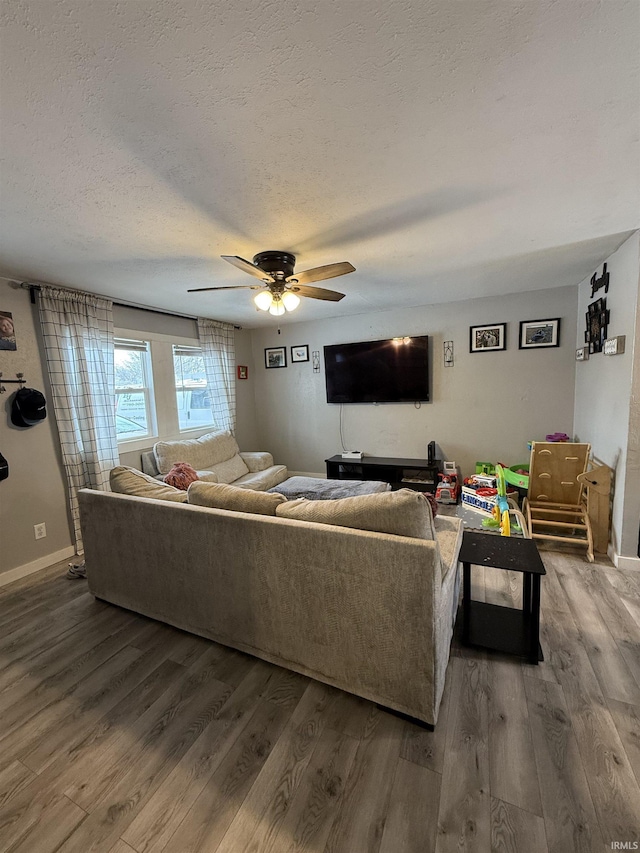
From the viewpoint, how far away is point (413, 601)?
1.35 metres

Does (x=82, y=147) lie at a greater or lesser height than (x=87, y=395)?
greater

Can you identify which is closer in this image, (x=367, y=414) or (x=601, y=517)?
(x=601, y=517)

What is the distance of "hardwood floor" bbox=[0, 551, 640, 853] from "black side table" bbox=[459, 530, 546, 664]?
8cm

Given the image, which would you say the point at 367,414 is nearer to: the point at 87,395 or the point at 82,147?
the point at 87,395

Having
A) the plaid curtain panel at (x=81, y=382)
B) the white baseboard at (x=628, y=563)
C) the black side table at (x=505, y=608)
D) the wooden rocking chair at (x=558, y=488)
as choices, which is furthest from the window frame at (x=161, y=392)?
the white baseboard at (x=628, y=563)

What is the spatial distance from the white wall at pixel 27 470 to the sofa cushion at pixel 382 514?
7.97 ft

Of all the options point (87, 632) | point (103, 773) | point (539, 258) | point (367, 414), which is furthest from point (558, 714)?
point (367, 414)

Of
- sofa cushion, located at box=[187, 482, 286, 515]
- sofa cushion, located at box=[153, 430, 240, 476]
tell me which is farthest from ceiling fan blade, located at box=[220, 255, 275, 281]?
sofa cushion, located at box=[153, 430, 240, 476]

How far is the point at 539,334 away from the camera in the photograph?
375 centimetres

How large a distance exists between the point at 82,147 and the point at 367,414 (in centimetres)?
384

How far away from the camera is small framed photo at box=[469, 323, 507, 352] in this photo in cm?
391

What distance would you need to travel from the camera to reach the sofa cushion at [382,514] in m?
1.41

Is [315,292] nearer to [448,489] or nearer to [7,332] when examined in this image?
[7,332]

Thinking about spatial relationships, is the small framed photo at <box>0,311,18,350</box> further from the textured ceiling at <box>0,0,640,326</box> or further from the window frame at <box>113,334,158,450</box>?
the window frame at <box>113,334,158,450</box>
